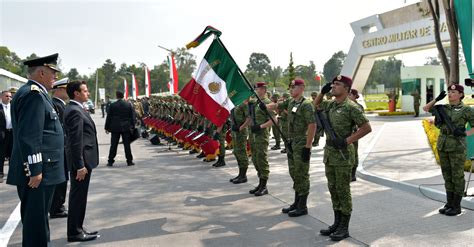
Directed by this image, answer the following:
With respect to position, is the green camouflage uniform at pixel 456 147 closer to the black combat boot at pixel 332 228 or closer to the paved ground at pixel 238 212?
the paved ground at pixel 238 212

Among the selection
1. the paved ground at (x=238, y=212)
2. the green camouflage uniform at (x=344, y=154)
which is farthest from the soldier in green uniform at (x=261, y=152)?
the green camouflage uniform at (x=344, y=154)

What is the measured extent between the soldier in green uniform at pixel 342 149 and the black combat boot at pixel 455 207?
1809mm

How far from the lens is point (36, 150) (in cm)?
370

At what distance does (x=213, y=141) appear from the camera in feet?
35.9

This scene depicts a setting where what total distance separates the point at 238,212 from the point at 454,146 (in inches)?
125

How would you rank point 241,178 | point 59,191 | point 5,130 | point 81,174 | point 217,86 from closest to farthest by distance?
point 81,174 → point 59,191 → point 217,86 → point 241,178 → point 5,130

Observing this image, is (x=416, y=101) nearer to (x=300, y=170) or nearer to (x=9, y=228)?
(x=300, y=170)

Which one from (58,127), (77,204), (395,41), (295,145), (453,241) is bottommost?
(453,241)

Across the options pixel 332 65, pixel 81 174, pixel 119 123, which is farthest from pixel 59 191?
pixel 332 65

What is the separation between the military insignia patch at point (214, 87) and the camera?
724 centimetres

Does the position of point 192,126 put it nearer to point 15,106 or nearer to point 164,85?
point 15,106

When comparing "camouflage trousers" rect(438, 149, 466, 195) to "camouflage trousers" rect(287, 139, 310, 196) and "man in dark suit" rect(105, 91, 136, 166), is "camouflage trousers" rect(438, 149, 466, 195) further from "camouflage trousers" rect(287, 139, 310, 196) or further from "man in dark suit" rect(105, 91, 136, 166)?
"man in dark suit" rect(105, 91, 136, 166)

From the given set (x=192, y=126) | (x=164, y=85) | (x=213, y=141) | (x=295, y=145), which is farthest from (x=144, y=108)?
(x=164, y=85)

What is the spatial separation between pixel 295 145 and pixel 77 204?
2982 millimetres
